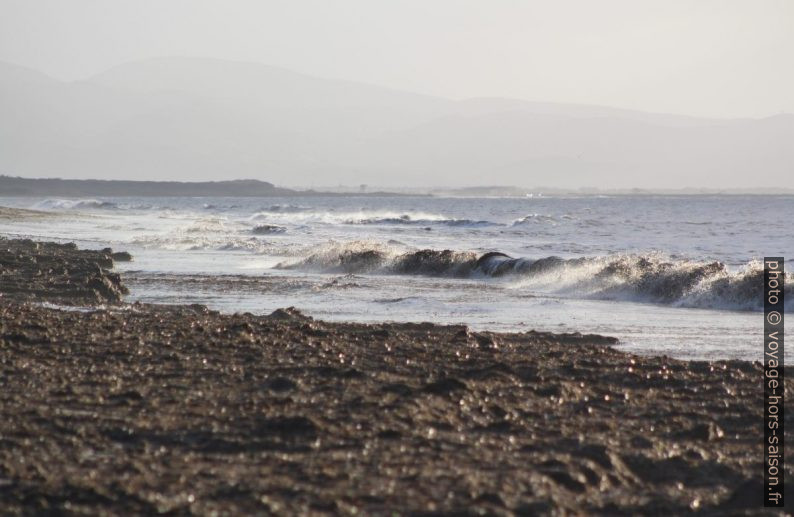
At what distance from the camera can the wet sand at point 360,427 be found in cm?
474

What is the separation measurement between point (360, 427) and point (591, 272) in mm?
13581

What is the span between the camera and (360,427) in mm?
5941

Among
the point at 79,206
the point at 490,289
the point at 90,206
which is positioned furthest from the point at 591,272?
the point at 79,206

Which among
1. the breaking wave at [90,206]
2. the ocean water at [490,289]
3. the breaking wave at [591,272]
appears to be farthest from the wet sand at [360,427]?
the breaking wave at [90,206]

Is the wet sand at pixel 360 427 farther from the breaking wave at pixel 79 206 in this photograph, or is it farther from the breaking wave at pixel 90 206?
the breaking wave at pixel 79 206

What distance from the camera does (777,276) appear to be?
53.3 feet

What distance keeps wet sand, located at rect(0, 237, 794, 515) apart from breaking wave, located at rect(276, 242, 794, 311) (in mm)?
6973

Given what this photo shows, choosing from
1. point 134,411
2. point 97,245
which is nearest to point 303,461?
point 134,411

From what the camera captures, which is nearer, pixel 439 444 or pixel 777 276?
pixel 439 444

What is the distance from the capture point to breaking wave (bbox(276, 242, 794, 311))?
619 inches

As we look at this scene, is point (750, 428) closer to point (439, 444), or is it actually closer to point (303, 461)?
point (439, 444)

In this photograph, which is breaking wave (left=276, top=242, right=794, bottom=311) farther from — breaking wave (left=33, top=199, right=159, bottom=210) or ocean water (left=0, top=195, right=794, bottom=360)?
breaking wave (left=33, top=199, right=159, bottom=210)

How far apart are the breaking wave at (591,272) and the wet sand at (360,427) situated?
697 cm

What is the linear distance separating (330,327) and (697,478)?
19.3 ft
